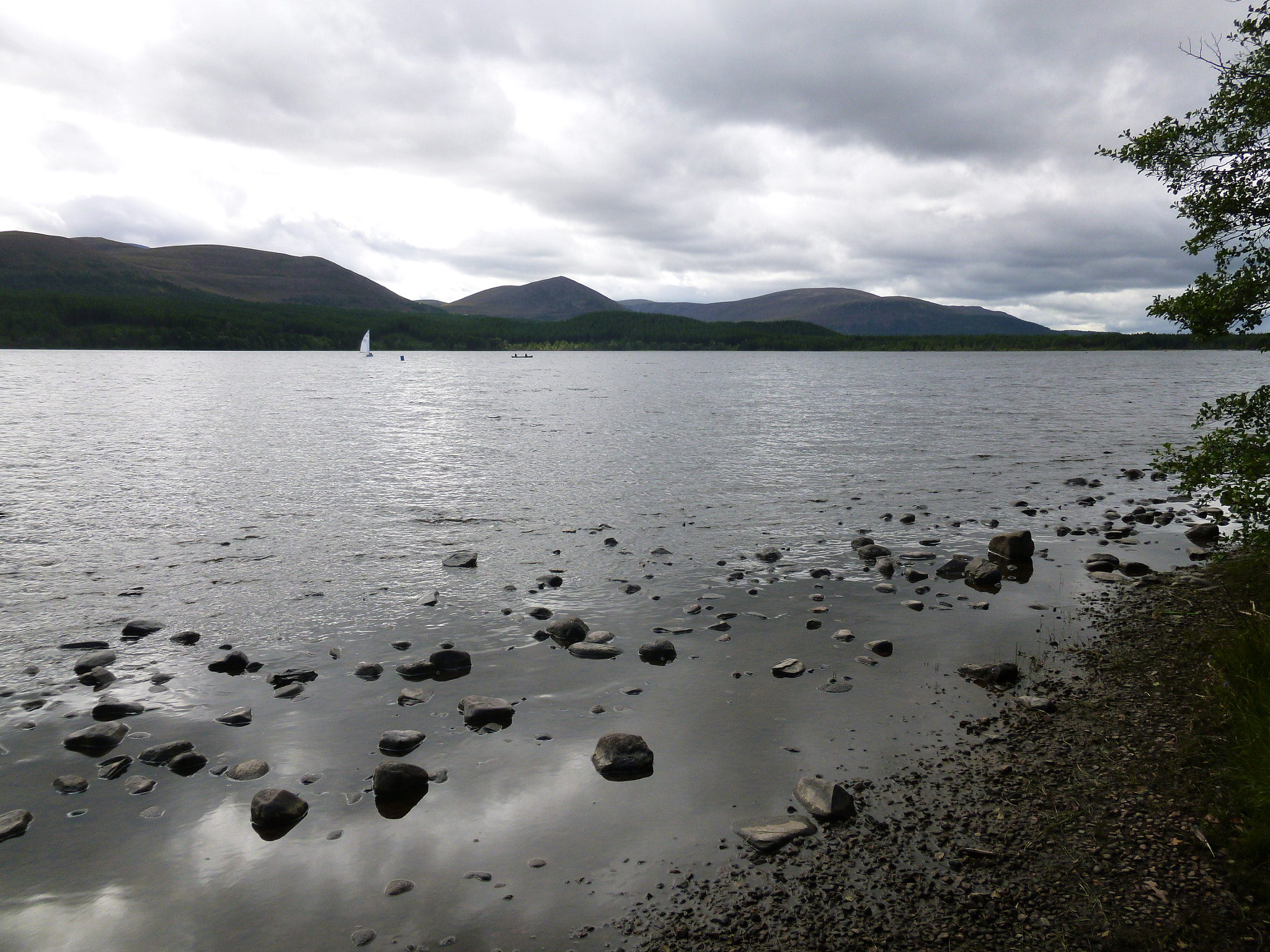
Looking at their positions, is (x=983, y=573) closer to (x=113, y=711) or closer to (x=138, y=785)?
(x=138, y=785)

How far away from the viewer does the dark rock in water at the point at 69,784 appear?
947 cm

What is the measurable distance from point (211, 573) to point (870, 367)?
192m

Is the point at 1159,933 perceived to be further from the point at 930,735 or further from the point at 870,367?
the point at 870,367

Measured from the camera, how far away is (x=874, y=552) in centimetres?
2025

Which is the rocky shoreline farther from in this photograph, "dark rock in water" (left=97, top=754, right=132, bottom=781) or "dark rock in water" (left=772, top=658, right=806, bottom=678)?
"dark rock in water" (left=97, top=754, right=132, bottom=781)

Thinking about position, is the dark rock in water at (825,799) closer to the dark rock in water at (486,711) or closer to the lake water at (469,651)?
the lake water at (469,651)

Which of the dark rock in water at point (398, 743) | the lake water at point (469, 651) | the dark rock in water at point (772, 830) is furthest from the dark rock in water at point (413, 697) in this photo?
the dark rock in water at point (772, 830)

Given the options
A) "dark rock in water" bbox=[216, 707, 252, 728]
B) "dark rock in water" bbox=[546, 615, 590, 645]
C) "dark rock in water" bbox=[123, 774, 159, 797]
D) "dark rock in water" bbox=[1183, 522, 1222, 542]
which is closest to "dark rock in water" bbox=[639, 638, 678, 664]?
"dark rock in water" bbox=[546, 615, 590, 645]

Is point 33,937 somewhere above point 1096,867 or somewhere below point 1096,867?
below

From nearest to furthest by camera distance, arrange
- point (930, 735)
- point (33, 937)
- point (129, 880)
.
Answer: point (33, 937) < point (129, 880) < point (930, 735)

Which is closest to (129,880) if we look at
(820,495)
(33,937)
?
(33,937)

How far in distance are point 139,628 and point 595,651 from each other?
385 inches

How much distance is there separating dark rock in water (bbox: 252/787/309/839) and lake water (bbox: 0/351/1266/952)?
0.69 ft

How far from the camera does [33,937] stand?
7125 mm
